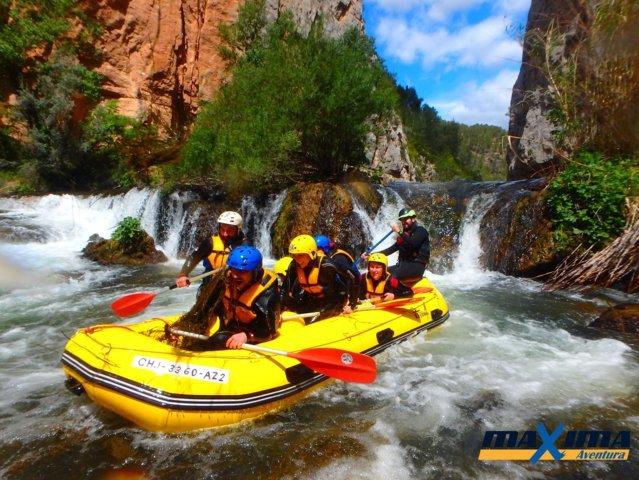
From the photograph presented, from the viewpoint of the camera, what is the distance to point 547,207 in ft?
26.2

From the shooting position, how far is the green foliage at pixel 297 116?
35.2ft

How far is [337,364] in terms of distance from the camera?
3240mm

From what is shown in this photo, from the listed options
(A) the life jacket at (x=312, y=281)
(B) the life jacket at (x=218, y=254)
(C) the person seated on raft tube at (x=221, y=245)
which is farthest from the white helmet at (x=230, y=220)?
(A) the life jacket at (x=312, y=281)

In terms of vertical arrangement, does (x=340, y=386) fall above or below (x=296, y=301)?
below

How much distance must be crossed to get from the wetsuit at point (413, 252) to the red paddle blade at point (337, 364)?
275 cm

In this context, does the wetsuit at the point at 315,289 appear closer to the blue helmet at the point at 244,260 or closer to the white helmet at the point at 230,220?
the white helmet at the point at 230,220

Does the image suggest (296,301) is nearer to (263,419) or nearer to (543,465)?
(263,419)

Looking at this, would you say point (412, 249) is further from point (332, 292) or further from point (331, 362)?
point (331, 362)

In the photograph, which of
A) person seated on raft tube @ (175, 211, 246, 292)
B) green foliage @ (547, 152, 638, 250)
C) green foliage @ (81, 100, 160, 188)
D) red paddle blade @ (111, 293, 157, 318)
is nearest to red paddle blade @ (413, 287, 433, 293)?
person seated on raft tube @ (175, 211, 246, 292)

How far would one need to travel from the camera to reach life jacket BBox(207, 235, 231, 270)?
15.1 feet

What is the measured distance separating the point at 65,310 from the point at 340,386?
4.78m

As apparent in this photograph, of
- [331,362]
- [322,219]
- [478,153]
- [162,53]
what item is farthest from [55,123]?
[478,153]

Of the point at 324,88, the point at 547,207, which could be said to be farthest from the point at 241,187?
the point at 547,207

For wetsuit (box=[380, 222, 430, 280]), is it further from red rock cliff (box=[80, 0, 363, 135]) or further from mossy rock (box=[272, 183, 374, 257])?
red rock cliff (box=[80, 0, 363, 135])
